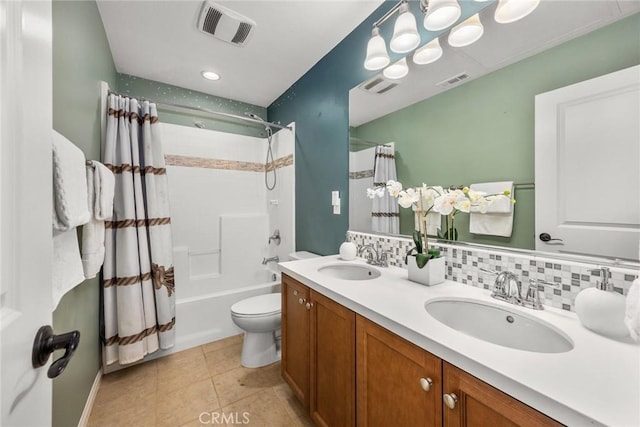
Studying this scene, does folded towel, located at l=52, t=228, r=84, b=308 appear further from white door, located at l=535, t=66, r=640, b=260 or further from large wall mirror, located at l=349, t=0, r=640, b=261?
white door, located at l=535, t=66, r=640, b=260

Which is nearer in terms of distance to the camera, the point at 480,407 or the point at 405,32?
the point at 480,407

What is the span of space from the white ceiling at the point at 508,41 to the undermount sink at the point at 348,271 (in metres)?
1.00

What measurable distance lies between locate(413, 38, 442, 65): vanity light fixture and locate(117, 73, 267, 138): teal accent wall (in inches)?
77.3

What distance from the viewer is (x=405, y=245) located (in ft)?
4.67

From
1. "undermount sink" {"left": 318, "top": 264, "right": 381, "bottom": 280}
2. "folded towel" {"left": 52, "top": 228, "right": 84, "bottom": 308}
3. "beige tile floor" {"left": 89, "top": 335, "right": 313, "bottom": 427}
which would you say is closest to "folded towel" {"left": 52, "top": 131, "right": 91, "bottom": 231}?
"folded towel" {"left": 52, "top": 228, "right": 84, "bottom": 308}

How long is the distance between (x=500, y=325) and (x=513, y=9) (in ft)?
4.07

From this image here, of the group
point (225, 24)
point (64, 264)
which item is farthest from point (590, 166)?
point (225, 24)

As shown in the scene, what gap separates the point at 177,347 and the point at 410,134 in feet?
8.17

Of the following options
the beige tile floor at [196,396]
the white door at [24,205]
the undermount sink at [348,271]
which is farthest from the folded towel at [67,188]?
the beige tile floor at [196,396]

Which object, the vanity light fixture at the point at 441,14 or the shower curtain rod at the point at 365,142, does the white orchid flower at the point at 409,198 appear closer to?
the shower curtain rod at the point at 365,142

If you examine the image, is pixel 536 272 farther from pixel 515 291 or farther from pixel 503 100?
pixel 503 100

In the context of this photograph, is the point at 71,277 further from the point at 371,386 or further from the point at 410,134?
the point at 410,134

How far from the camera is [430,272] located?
1.11 meters

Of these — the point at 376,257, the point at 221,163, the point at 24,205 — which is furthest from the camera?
the point at 221,163
